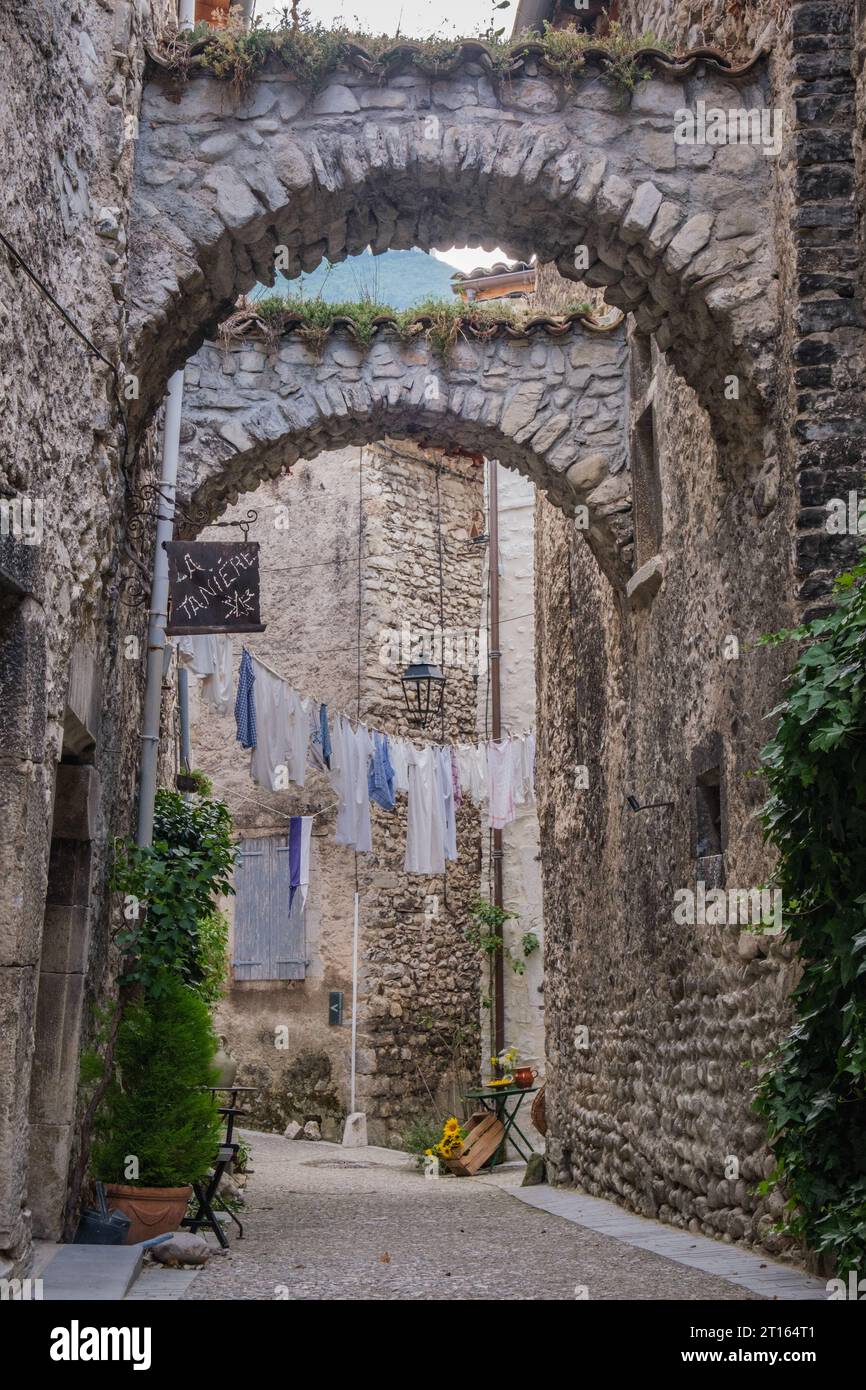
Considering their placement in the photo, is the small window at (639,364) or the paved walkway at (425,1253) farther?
the small window at (639,364)

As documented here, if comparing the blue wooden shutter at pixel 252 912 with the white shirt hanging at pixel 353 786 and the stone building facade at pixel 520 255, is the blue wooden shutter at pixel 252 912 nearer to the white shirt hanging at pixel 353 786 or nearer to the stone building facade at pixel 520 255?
the white shirt hanging at pixel 353 786

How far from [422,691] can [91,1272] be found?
412 inches

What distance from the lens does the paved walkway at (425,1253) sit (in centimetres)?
474

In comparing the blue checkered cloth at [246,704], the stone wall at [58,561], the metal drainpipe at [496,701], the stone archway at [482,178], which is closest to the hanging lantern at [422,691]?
the metal drainpipe at [496,701]

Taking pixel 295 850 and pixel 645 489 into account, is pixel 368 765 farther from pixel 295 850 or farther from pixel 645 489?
pixel 645 489

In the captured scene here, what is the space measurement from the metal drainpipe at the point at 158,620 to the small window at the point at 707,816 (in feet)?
8.20

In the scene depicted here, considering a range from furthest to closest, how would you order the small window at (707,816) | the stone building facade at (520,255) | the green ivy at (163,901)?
the small window at (707,816) → the green ivy at (163,901) → the stone building facade at (520,255)

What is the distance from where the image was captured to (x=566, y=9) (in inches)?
380

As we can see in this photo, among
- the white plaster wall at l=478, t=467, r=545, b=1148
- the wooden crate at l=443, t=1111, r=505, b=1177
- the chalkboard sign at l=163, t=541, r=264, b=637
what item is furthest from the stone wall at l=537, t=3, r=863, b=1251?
the white plaster wall at l=478, t=467, r=545, b=1148

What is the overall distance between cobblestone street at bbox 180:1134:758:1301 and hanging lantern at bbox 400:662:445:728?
4505mm

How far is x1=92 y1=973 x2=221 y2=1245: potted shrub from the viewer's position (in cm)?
560

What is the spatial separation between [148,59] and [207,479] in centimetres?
279

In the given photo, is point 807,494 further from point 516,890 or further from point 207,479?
point 516,890

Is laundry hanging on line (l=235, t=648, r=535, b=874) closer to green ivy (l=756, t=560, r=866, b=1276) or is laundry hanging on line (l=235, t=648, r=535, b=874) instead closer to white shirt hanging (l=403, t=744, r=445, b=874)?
white shirt hanging (l=403, t=744, r=445, b=874)
